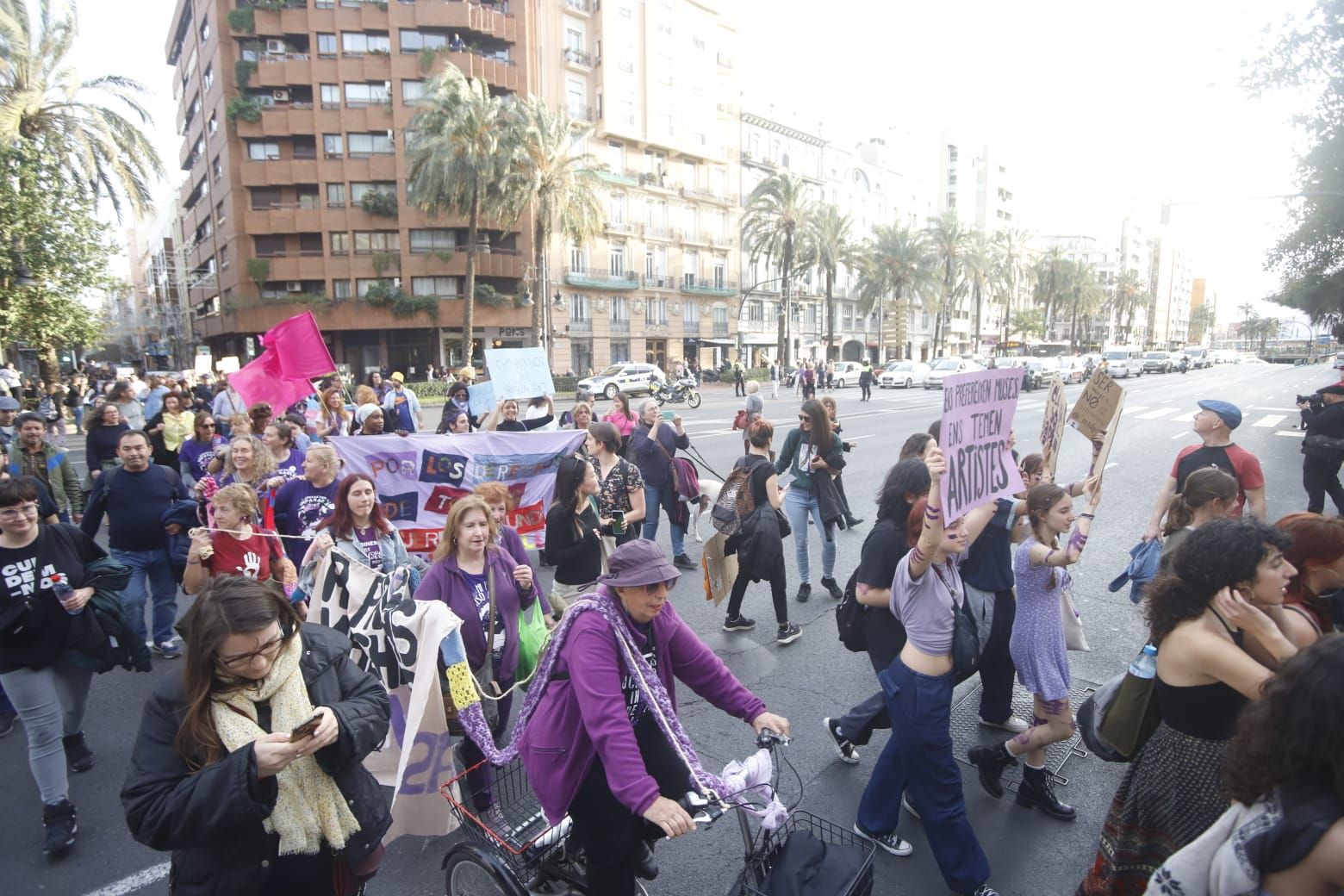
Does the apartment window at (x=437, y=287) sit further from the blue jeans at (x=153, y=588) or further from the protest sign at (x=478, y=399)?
the blue jeans at (x=153, y=588)

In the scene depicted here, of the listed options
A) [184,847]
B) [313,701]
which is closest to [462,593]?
[313,701]

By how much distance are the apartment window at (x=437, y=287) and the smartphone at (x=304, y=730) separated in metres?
43.4

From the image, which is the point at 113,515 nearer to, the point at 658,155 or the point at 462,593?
the point at 462,593

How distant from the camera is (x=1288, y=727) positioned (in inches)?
66.3

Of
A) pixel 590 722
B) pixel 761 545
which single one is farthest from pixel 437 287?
pixel 590 722

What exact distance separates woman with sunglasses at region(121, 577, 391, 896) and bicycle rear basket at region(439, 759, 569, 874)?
0.46 metres

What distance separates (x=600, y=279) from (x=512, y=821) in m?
47.4

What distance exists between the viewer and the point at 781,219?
152 ft

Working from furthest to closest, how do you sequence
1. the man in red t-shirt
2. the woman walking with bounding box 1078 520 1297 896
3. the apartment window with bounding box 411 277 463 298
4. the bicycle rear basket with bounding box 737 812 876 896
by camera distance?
the apartment window with bounding box 411 277 463 298 < the man in red t-shirt < the woman walking with bounding box 1078 520 1297 896 < the bicycle rear basket with bounding box 737 812 876 896

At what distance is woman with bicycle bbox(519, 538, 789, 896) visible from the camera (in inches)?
91.2

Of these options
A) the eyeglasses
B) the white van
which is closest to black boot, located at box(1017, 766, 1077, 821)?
the eyeglasses

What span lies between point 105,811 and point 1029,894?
14.7 ft

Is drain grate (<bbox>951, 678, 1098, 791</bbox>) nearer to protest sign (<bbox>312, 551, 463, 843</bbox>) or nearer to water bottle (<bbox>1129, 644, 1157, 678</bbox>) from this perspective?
water bottle (<bbox>1129, 644, 1157, 678</bbox>)

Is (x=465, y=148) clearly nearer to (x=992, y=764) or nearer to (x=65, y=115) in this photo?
(x=65, y=115)
